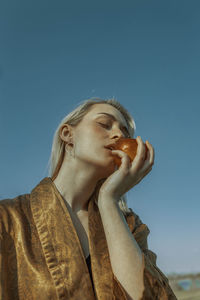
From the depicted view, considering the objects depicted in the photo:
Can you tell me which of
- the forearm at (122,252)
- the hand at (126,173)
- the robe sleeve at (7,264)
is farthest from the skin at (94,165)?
the robe sleeve at (7,264)

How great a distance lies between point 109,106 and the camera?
326cm

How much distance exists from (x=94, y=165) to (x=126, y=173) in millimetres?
336

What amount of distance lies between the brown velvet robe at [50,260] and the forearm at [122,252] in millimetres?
51

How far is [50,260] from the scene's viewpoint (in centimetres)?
225

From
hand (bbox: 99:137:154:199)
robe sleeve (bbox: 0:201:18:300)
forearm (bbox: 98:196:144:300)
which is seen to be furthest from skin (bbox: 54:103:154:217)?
robe sleeve (bbox: 0:201:18:300)

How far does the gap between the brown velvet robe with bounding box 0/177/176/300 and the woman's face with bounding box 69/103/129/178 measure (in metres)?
0.45

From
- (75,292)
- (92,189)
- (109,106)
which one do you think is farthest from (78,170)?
(75,292)

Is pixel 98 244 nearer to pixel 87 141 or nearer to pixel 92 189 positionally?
pixel 92 189

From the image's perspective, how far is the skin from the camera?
265 centimetres

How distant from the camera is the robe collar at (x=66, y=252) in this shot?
7.13ft

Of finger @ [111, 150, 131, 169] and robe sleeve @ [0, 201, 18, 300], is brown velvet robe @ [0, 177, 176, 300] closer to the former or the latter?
robe sleeve @ [0, 201, 18, 300]

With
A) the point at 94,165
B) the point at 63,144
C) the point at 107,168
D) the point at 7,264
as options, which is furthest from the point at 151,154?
the point at 7,264

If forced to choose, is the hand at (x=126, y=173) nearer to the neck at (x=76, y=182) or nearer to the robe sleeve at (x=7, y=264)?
the neck at (x=76, y=182)

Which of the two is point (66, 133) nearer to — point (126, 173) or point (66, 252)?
point (126, 173)
